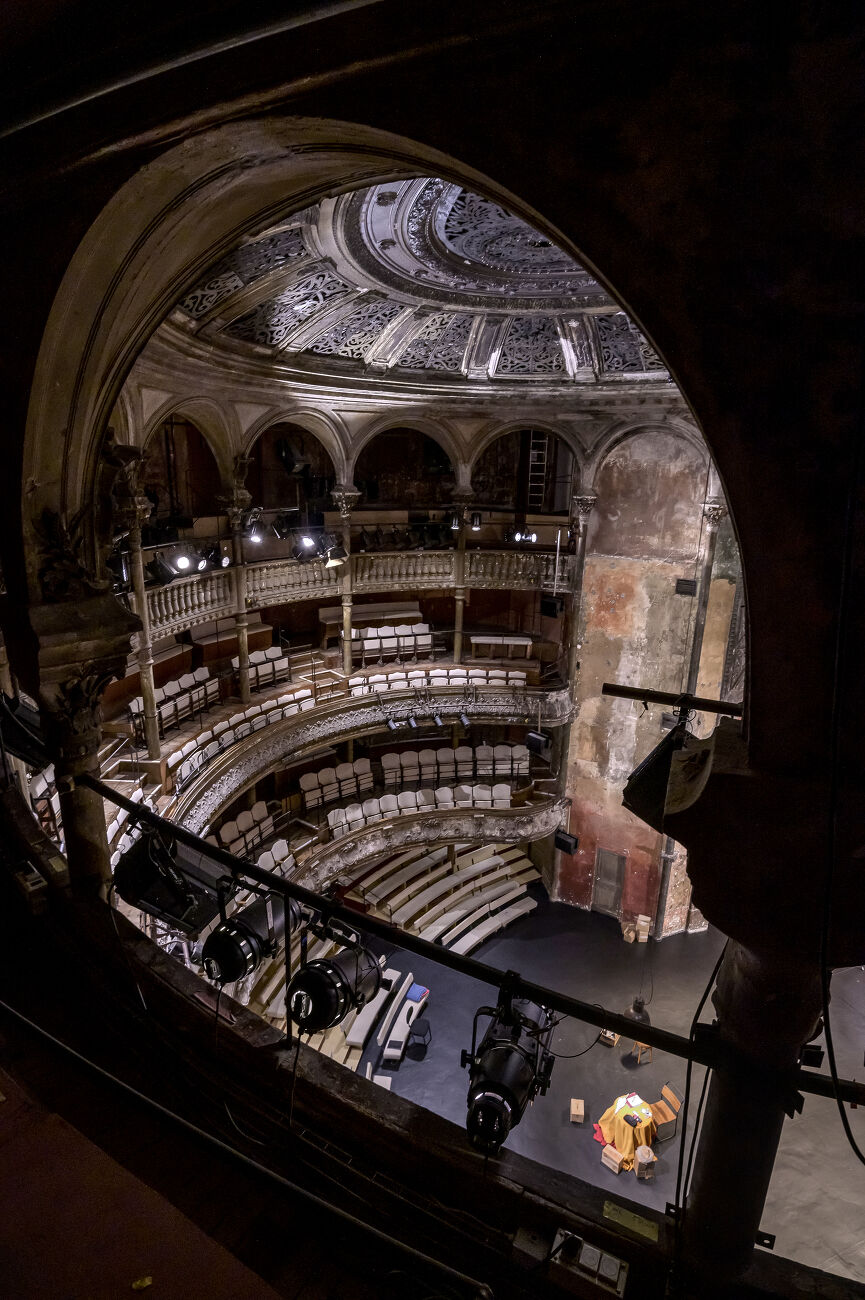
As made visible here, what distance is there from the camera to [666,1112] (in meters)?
11.4

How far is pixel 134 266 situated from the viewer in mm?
3877

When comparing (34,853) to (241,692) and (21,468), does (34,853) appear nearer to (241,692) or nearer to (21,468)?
(21,468)

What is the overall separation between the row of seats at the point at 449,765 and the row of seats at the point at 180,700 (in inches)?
208

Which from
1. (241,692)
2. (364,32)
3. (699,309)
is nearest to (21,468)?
(364,32)

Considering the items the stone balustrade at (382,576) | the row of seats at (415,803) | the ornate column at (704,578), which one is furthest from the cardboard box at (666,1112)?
the stone balustrade at (382,576)

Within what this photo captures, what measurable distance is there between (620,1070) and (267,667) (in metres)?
11.0

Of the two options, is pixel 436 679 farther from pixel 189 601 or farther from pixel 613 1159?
pixel 613 1159

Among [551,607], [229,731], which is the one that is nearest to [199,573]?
[229,731]

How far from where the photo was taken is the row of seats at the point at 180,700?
1147cm

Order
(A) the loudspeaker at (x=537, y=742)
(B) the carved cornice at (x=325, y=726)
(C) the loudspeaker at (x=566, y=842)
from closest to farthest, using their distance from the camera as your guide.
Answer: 1. (B) the carved cornice at (x=325, y=726)
2. (A) the loudspeaker at (x=537, y=742)
3. (C) the loudspeaker at (x=566, y=842)

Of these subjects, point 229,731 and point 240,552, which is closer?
point 229,731

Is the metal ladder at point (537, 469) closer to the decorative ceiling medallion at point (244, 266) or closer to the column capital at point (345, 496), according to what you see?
the column capital at point (345, 496)

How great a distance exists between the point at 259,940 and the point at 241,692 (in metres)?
9.81

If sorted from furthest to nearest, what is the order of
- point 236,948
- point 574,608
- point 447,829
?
1. point 447,829
2. point 574,608
3. point 236,948
